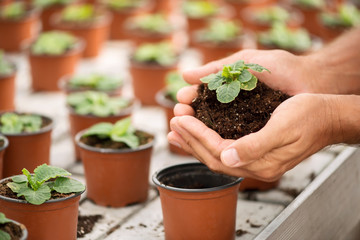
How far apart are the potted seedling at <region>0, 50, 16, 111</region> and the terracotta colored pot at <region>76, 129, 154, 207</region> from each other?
1107mm

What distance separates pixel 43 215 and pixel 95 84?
172cm

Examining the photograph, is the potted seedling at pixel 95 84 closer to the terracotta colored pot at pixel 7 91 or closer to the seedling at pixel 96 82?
the seedling at pixel 96 82

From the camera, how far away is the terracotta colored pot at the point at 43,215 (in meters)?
2.05

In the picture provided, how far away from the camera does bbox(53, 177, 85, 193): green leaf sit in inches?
83.8

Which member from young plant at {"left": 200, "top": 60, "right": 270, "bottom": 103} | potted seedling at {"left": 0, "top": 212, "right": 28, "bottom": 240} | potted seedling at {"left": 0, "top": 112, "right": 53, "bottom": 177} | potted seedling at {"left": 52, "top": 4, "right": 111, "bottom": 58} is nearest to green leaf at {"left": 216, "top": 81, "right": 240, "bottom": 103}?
young plant at {"left": 200, "top": 60, "right": 270, "bottom": 103}

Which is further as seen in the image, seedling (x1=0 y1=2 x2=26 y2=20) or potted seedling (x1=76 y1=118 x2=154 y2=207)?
seedling (x1=0 y1=2 x2=26 y2=20)

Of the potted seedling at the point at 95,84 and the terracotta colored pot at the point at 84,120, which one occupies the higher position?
the potted seedling at the point at 95,84

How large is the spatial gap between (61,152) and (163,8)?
3489 mm

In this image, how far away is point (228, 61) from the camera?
2459 mm

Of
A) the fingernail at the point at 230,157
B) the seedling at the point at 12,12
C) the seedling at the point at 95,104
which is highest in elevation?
the seedling at the point at 12,12

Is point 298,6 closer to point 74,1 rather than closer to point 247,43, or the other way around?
point 247,43

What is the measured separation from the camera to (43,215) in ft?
6.78

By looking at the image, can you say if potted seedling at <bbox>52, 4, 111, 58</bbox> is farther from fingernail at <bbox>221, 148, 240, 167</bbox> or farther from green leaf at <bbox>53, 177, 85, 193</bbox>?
fingernail at <bbox>221, 148, 240, 167</bbox>

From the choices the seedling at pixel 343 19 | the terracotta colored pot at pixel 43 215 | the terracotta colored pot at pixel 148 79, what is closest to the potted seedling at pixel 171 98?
the terracotta colored pot at pixel 148 79
